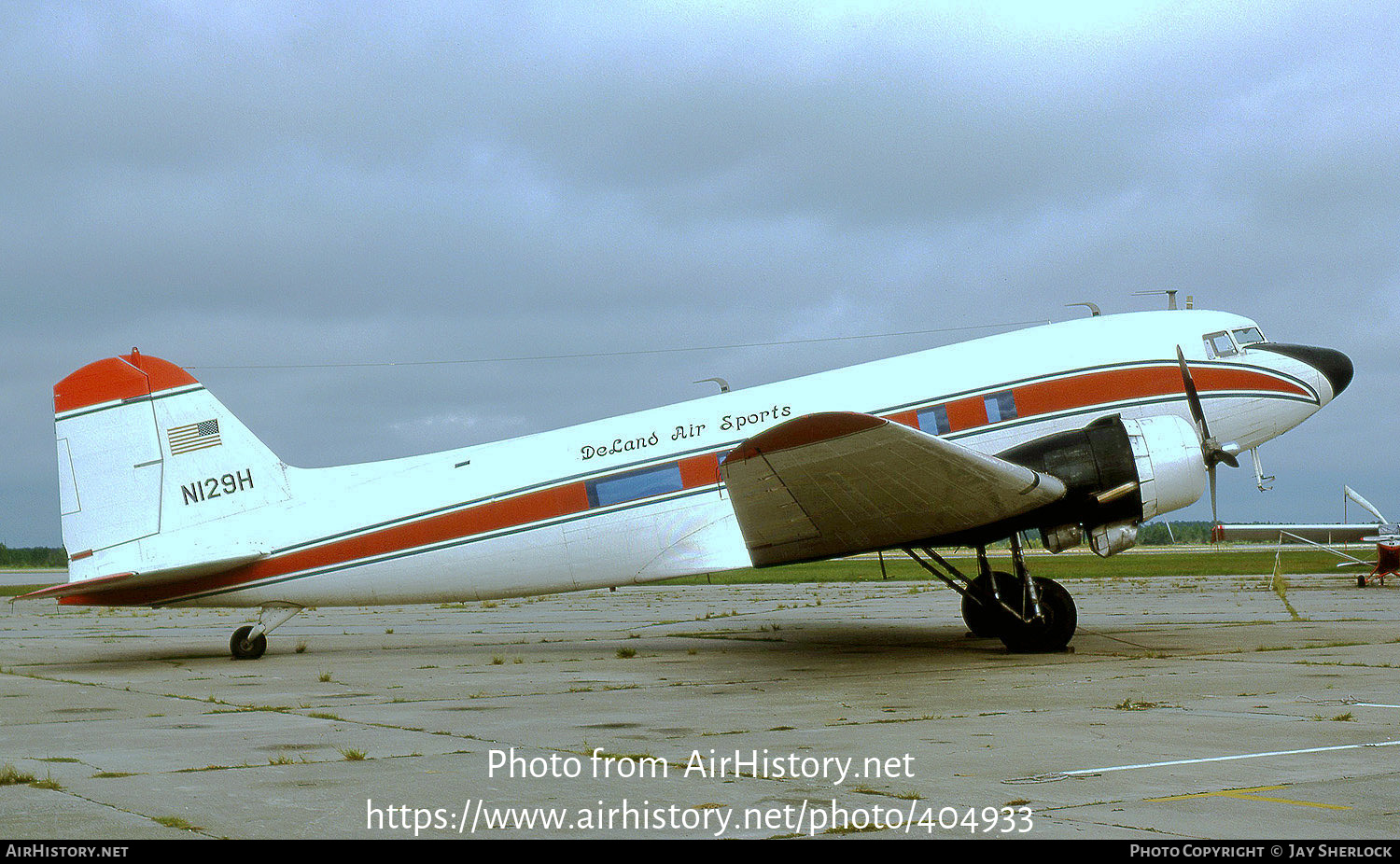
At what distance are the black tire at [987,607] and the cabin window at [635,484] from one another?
423 cm

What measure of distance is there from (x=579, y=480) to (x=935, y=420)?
15.5 feet

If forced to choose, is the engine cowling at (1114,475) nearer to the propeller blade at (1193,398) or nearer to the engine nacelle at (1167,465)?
the engine nacelle at (1167,465)

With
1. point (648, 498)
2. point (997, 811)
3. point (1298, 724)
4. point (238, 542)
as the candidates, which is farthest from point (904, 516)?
point (238, 542)

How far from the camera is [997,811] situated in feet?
17.4

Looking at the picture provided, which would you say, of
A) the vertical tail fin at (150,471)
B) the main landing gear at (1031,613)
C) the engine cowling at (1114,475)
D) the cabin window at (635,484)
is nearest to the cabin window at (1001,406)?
the engine cowling at (1114,475)

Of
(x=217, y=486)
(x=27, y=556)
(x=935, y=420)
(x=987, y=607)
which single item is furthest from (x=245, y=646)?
(x=27, y=556)

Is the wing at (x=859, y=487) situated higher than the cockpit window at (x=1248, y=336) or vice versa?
the cockpit window at (x=1248, y=336)

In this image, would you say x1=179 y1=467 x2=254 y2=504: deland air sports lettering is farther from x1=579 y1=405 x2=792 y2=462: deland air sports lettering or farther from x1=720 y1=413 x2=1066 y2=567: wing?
x1=720 y1=413 x2=1066 y2=567: wing

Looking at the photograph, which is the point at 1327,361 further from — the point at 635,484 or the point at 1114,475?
the point at 635,484

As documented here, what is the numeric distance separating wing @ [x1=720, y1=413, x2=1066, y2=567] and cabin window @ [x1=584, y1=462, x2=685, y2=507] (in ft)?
4.87

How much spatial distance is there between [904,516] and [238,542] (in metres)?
8.67

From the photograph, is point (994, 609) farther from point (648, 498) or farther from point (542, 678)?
point (542, 678)

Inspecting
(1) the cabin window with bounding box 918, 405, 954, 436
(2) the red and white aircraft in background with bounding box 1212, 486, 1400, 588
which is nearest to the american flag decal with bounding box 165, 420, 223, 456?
(1) the cabin window with bounding box 918, 405, 954, 436

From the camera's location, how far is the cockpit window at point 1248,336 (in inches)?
584
